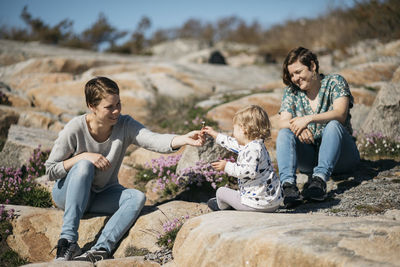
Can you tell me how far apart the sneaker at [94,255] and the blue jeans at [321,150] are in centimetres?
225

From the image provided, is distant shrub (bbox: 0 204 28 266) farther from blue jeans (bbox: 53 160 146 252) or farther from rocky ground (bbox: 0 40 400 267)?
blue jeans (bbox: 53 160 146 252)

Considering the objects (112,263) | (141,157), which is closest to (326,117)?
(112,263)

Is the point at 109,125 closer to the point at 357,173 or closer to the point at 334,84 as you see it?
the point at 334,84

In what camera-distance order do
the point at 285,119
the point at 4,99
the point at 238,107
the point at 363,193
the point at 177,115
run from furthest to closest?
the point at 4,99 < the point at 177,115 < the point at 238,107 < the point at 285,119 < the point at 363,193

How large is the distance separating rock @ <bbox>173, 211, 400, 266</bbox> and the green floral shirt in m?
1.97

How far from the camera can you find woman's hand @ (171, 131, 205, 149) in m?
4.34

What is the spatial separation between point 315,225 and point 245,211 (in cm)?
90

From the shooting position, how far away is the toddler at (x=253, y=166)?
367 centimetres

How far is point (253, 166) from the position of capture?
143 inches

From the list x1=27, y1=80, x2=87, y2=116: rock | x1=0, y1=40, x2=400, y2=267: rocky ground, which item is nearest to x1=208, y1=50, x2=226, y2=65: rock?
x1=0, y1=40, x2=400, y2=267: rocky ground

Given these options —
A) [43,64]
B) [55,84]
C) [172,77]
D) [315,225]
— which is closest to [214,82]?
[172,77]

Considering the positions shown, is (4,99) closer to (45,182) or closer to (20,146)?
(20,146)

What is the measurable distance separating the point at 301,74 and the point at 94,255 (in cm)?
340

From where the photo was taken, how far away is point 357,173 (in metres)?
5.52
